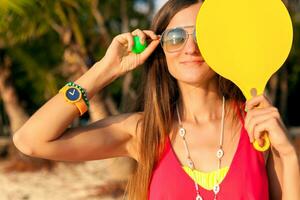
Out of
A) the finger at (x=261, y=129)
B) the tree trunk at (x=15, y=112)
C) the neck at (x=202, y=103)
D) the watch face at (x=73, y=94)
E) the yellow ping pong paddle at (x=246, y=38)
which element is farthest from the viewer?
the tree trunk at (x=15, y=112)

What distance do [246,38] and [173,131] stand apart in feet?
1.66

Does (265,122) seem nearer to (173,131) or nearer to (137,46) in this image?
(173,131)

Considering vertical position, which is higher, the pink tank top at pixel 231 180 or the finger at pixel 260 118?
the finger at pixel 260 118

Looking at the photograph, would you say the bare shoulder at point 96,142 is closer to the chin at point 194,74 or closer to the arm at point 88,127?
the arm at point 88,127

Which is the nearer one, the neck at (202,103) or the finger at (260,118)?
the finger at (260,118)

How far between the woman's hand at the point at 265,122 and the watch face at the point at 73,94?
638 millimetres

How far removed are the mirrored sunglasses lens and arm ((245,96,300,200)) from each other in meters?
0.36

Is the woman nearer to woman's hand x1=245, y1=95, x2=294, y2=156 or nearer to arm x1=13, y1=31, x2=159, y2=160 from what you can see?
arm x1=13, y1=31, x2=159, y2=160

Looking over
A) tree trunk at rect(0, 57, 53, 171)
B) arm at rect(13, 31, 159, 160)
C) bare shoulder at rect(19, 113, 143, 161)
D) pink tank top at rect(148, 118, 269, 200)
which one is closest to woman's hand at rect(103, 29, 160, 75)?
arm at rect(13, 31, 159, 160)

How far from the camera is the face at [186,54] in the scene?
195cm

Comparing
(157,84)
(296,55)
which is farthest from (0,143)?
(157,84)

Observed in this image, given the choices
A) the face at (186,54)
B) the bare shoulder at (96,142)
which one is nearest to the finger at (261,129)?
the face at (186,54)

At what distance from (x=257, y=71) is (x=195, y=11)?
38 cm

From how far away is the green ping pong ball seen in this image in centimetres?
209
